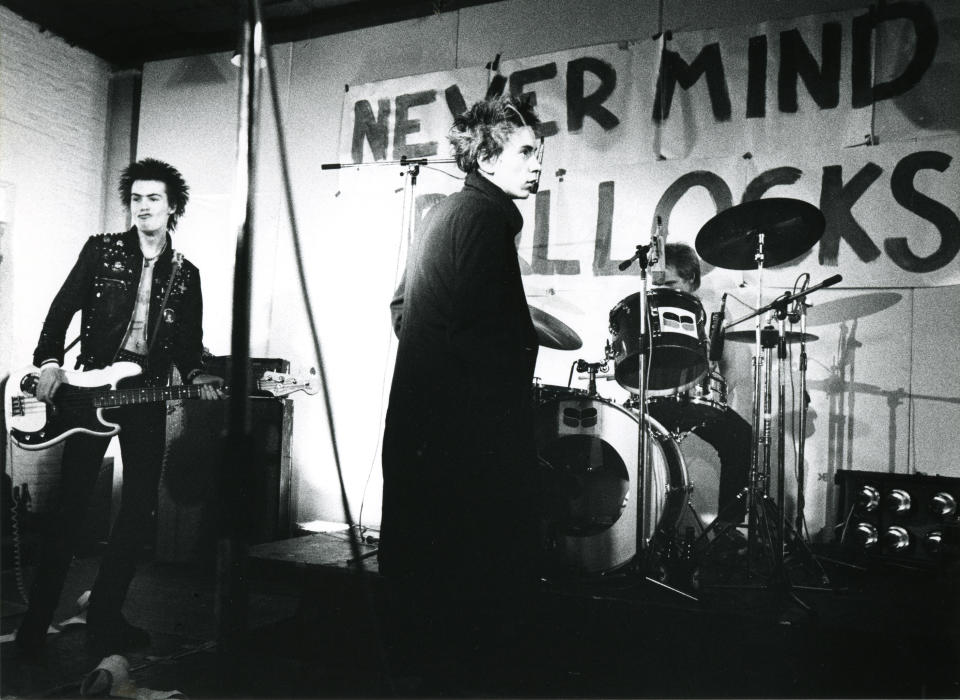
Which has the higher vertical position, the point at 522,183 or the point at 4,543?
the point at 522,183

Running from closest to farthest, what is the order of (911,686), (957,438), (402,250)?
(911,686) → (957,438) → (402,250)

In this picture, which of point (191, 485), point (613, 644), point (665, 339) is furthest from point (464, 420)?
point (191, 485)

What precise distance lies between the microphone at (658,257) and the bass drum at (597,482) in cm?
66

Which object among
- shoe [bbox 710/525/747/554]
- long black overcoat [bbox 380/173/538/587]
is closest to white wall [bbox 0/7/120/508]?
long black overcoat [bbox 380/173/538/587]

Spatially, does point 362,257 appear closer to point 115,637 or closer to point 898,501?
point 115,637

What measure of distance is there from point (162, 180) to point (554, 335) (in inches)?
70.4

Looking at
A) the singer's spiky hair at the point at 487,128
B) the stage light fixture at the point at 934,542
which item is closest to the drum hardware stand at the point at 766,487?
the stage light fixture at the point at 934,542

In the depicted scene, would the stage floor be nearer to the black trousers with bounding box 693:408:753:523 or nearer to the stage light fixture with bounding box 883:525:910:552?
the stage light fixture with bounding box 883:525:910:552

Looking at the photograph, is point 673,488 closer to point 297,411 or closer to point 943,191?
point 943,191

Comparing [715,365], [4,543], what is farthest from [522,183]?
[4,543]

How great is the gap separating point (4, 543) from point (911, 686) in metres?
3.18

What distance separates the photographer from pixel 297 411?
4535 millimetres

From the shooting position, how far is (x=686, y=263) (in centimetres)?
389

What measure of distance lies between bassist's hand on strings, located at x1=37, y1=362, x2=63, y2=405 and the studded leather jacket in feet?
0.11
